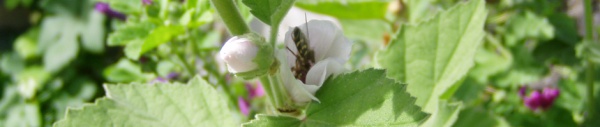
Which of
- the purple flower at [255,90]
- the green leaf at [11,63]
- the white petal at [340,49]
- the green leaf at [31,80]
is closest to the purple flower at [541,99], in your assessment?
the purple flower at [255,90]

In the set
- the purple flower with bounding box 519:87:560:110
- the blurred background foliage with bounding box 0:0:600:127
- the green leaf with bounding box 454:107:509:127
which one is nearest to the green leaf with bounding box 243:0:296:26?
the blurred background foliage with bounding box 0:0:600:127

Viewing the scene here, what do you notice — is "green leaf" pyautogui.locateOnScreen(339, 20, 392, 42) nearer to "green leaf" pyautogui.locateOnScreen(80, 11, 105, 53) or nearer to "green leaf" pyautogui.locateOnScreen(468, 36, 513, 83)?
"green leaf" pyautogui.locateOnScreen(468, 36, 513, 83)

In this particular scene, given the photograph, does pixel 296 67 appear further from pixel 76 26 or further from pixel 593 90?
pixel 76 26

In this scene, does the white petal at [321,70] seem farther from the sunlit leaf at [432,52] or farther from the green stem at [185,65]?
the green stem at [185,65]

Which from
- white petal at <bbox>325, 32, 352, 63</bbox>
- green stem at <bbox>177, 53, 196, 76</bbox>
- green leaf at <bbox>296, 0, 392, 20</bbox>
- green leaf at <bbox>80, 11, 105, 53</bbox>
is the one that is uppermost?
green leaf at <bbox>80, 11, 105, 53</bbox>

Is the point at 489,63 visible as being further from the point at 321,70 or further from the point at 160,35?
the point at 321,70

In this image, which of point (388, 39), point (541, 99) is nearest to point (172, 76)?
point (388, 39)

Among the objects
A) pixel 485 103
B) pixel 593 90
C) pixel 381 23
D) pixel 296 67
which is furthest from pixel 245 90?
pixel 296 67
